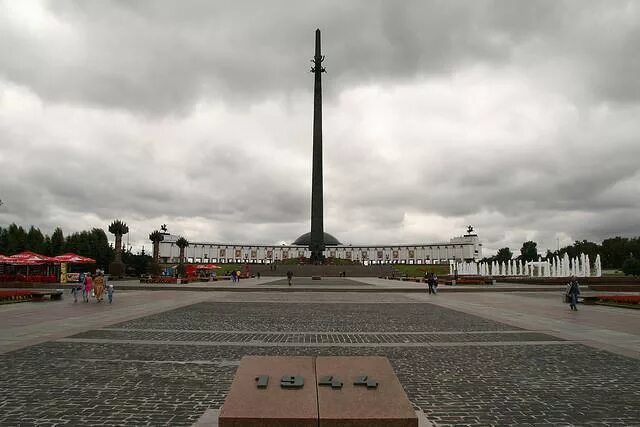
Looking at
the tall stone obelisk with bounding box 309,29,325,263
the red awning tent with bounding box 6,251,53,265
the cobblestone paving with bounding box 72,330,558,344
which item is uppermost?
the tall stone obelisk with bounding box 309,29,325,263

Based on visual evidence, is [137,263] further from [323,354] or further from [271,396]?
[271,396]

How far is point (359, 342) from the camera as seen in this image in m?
12.6

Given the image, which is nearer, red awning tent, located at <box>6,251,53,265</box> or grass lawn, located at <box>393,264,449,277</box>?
red awning tent, located at <box>6,251,53,265</box>

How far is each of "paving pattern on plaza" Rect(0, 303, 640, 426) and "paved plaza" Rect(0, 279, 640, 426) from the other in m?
0.03

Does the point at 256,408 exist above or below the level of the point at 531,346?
above

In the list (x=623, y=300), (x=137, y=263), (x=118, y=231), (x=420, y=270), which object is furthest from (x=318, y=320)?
(x=420, y=270)

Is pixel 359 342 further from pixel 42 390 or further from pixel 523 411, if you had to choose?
pixel 42 390

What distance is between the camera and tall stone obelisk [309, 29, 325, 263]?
3098 inches

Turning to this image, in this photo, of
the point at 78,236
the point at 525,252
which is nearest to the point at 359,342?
the point at 78,236

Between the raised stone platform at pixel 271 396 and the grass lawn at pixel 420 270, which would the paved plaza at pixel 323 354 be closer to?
the raised stone platform at pixel 271 396

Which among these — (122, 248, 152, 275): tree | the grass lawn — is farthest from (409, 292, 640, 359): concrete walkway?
the grass lawn

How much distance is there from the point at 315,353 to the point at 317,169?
225 ft

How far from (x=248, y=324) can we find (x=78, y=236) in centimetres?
9608

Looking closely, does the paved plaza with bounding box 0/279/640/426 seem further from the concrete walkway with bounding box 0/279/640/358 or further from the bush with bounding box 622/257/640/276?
the bush with bounding box 622/257/640/276
